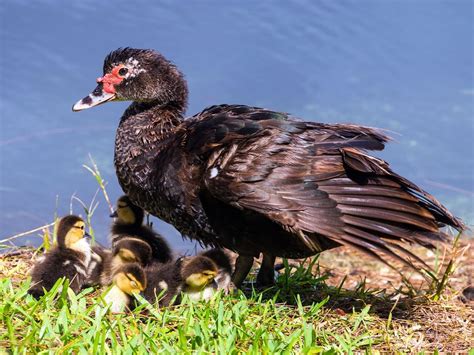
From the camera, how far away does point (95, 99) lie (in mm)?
5980

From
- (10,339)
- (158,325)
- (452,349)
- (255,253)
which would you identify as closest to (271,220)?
(255,253)

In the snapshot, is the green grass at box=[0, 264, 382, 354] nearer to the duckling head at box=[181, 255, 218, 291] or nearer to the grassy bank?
the grassy bank

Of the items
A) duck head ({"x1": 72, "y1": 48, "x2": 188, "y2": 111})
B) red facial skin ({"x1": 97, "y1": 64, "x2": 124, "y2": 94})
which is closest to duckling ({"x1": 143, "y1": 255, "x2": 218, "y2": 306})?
duck head ({"x1": 72, "y1": 48, "x2": 188, "y2": 111})

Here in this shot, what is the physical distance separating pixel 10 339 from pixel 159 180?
1.51 metres

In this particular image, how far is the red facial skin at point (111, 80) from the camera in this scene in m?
5.95

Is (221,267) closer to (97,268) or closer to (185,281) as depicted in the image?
(185,281)

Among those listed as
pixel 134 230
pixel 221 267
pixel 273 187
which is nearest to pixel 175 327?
pixel 221 267

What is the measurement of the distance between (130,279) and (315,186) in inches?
45.9

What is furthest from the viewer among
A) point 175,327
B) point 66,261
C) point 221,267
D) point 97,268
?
point 97,268

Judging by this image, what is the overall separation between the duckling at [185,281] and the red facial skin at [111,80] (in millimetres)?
1446

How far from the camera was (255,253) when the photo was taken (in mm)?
5305

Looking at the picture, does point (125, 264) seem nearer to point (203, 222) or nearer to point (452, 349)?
point (203, 222)

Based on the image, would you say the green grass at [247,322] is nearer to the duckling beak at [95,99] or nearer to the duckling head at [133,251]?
the duckling head at [133,251]

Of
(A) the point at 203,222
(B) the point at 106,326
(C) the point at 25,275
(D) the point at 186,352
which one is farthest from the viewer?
(C) the point at 25,275
